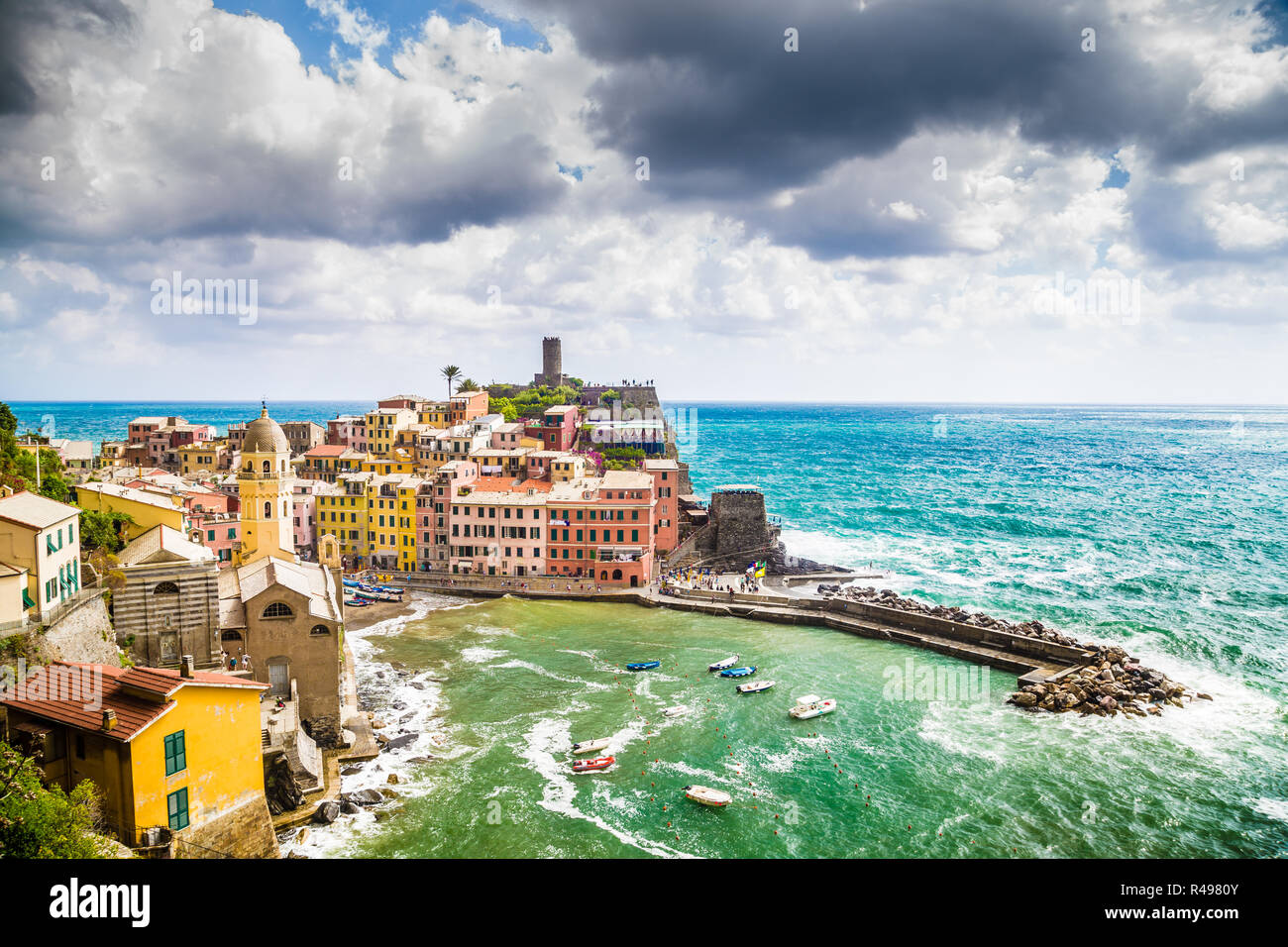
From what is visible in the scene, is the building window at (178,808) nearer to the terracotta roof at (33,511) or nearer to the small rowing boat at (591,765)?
the terracotta roof at (33,511)

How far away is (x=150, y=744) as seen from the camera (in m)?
14.8

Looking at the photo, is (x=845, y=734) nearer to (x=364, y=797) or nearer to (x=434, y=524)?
(x=364, y=797)

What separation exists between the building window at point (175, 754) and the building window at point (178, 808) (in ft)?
1.42

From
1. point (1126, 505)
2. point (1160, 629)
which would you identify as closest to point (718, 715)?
point (1160, 629)

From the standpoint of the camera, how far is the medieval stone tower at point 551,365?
11275cm

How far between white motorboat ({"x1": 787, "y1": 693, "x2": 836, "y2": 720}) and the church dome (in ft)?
72.2

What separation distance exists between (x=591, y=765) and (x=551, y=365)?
93028 millimetres

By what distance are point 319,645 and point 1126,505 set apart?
81497 mm

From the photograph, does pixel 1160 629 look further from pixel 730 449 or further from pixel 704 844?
pixel 730 449

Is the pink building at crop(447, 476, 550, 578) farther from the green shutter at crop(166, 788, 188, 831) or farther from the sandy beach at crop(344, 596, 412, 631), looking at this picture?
the green shutter at crop(166, 788, 188, 831)

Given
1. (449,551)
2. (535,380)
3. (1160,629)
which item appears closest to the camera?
(1160,629)

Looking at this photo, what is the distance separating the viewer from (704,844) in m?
20.6

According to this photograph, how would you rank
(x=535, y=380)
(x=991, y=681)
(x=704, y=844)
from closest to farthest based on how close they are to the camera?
(x=704, y=844), (x=991, y=681), (x=535, y=380)

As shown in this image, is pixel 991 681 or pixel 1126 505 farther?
pixel 1126 505
